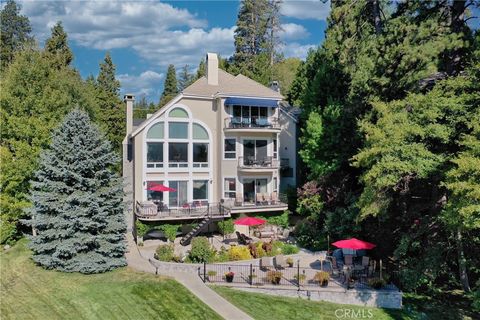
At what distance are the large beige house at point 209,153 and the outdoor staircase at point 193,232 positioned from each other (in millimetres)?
183

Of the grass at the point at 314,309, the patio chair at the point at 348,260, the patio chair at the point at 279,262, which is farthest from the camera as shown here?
the patio chair at the point at 348,260

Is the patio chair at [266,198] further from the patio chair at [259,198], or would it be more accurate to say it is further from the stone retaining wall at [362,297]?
the stone retaining wall at [362,297]

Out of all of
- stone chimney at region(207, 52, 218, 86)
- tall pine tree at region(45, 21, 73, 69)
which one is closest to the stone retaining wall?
stone chimney at region(207, 52, 218, 86)

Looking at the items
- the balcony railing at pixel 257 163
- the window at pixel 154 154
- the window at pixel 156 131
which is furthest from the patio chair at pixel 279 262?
the window at pixel 156 131

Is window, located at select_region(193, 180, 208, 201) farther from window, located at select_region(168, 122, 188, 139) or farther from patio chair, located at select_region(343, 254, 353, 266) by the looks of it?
patio chair, located at select_region(343, 254, 353, 266)

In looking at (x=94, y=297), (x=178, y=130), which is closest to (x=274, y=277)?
(x=94, y=297)

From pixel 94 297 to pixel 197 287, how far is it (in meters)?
4.80

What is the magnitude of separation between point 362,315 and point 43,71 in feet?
92.3

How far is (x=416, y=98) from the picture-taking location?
65.5 ft

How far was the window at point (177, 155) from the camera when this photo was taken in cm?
3042

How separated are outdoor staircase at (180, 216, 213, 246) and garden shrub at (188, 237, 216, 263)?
4196 millimetres

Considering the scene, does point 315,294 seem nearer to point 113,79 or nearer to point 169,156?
point 169,156

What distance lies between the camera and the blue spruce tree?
73.0 ft

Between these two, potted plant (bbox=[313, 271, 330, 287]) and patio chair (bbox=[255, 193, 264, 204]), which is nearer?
potted plant (bbox=[313, 271, 330, 287])
